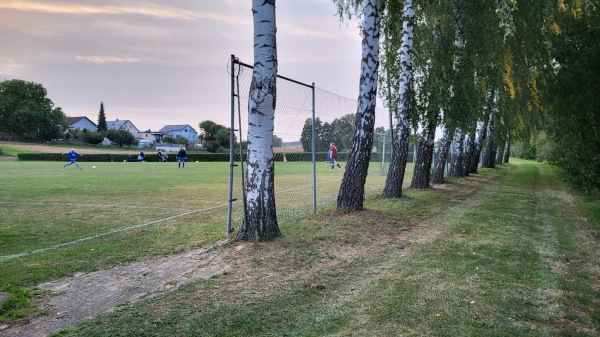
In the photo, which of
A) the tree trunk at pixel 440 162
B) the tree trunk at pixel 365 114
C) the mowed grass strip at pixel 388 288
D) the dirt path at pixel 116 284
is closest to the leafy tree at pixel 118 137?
the tree trunk at pixel 440 162

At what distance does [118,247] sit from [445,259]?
16.0 feet

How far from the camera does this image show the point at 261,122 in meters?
6.57

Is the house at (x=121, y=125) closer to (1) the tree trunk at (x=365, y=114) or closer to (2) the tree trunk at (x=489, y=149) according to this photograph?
(2) the tree trunk at (x=489, y=149)

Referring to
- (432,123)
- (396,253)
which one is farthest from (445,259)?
(432,123)

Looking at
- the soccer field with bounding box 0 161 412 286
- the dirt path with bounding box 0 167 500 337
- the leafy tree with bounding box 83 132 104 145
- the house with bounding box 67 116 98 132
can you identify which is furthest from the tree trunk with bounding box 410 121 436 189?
the house with bounding box 67 116 98 132

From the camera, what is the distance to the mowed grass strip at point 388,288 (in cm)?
389

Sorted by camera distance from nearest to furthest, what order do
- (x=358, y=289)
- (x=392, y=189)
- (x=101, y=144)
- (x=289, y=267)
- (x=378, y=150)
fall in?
(x=358, y=289)
(x=289, y=267)
(x=392, y=189)
(x=378, y=150)
(x=101, y=144)

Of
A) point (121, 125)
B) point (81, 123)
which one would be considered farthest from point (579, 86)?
point (81, 123)

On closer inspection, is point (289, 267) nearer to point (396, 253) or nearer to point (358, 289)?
point (358, 289)

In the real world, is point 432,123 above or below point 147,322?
above

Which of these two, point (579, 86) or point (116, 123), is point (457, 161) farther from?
point (116, 123)

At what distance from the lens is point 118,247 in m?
6.79

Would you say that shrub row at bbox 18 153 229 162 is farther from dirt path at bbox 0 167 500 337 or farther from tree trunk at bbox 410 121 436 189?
dirt path at bbox 0 167 500 337

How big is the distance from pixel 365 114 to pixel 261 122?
3.74 m
